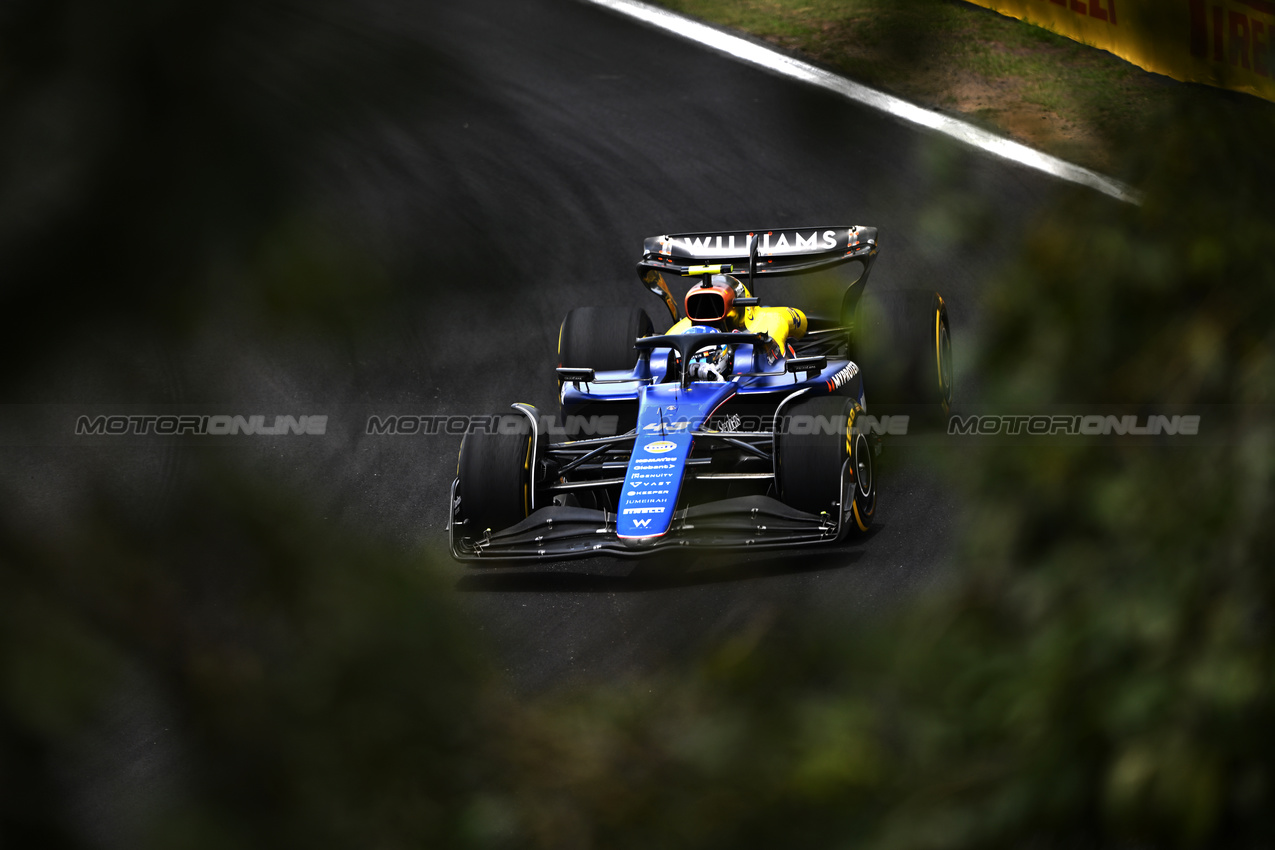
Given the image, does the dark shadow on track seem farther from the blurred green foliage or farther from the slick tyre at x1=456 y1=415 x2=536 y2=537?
the blurred green foliage

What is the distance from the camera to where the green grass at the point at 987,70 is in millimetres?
1263

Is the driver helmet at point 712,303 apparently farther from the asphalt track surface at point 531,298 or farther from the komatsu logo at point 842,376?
the asphalt track surface at point 531,298

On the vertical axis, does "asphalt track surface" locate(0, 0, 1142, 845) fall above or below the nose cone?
above

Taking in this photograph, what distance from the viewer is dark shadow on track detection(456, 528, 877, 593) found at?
23.6ft

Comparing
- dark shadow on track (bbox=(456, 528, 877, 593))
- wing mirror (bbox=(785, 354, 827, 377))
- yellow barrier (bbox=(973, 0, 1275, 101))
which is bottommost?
dark shadow on track (bbox=(456, 528, 877, 593))

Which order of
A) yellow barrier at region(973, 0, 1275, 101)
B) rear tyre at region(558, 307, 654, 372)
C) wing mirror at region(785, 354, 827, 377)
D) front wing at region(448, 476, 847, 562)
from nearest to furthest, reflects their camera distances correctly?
1. yellow barrier at region(973, 0, 1275, 101)
2. front wing at region(448, 476, 847, 562)
3. wing mirror at region(785, 354, 827, 377)
4. rear tyre at region(558, 307, 654, 372)

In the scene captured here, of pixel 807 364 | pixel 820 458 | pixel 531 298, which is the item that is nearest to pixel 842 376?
pixel 807 364

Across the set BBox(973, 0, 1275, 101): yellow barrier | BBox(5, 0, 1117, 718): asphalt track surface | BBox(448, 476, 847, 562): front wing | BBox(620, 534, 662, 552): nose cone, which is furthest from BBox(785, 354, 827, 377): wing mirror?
BBox(973, 0, 1275, 101): yellow barrier

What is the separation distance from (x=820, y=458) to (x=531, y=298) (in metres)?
2.37

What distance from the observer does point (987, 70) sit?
4.64 feet

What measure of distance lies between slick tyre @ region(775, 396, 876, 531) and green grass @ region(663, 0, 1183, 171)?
5.12m

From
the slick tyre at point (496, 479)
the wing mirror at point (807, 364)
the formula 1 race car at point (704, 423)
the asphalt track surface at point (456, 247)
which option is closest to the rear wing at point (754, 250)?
the formula 1 race car at point (704, 423)

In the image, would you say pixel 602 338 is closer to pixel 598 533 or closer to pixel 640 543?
pixel 598 533

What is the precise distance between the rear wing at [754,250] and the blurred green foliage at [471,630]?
7.44 metres
